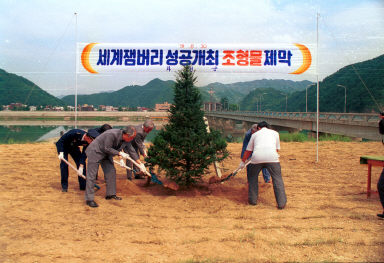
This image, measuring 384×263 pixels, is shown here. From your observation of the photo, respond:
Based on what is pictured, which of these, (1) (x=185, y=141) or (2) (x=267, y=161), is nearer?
(2) (x=267, y=161)

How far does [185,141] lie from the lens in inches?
217

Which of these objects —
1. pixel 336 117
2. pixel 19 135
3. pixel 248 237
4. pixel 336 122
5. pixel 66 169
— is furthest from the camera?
pixel 336 117

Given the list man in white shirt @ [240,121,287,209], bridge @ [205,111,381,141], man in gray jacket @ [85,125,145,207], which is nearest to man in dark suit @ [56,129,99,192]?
man in gray jacket @ [85,125,145,207]

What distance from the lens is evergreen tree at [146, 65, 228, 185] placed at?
18.1 ft

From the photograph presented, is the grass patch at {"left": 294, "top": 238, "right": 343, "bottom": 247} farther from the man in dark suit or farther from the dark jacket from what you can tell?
the dark jacket

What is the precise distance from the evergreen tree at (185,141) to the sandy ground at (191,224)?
23.4 inches

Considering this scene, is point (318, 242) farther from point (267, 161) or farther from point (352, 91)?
point (352, 91)

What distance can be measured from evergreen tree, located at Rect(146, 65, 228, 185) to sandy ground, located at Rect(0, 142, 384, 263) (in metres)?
0.60

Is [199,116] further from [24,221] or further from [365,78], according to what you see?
[365,78]

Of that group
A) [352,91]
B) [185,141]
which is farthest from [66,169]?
[352,91]

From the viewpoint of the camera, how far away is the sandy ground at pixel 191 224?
328cm

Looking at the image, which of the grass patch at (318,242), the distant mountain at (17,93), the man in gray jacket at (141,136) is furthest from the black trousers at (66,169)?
the distant mountain at (17,93)

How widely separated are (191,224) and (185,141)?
1.70 metres

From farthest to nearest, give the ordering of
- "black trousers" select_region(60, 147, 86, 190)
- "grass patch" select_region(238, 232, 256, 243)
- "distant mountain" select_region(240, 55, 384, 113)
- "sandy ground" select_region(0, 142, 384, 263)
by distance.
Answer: "distant mountain" select_region(240, 55, 384, 113)
"black trousers" select_region(60, 147, 86, 190)
"grass patch" select_region(238, 232, 256, 243)
"sandy ground" select_region(0, 142, 384, 263)
